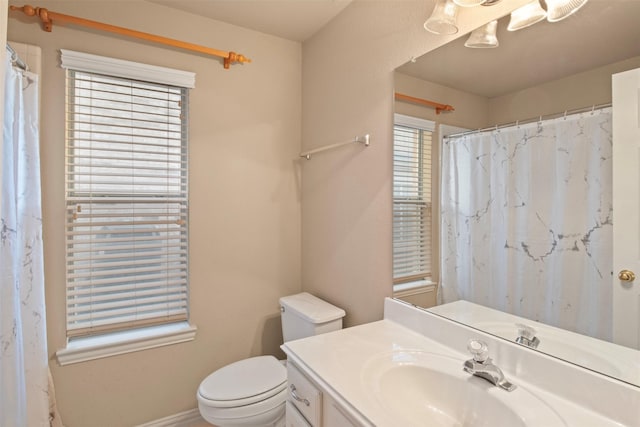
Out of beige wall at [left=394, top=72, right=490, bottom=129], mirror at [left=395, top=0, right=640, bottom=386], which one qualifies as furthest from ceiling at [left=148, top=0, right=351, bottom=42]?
mirror at [left=395, top=0, right=640, bottom=386]

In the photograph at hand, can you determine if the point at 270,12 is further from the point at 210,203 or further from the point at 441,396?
the point at 441,396

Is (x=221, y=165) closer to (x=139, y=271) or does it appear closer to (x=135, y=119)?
(x=135, y=119)

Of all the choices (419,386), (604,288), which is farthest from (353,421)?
(604,288)

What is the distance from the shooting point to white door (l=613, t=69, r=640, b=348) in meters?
0.79

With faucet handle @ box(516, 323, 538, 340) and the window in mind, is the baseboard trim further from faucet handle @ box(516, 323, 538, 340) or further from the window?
faucet handle @ box(516, 323, 538, 340)

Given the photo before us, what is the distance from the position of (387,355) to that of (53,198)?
5.60 feet

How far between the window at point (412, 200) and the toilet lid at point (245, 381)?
0.77 meters

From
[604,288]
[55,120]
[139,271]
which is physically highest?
[55,120]

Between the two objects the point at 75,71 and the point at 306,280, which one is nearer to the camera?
the point at 75,71

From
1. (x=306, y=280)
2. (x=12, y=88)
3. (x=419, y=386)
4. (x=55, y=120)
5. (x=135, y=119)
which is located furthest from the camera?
(x=306, y=280)

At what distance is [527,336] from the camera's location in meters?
1.01

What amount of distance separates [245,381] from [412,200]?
3.87 feet

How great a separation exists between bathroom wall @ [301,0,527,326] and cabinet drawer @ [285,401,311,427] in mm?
600

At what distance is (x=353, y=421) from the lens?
84cm
